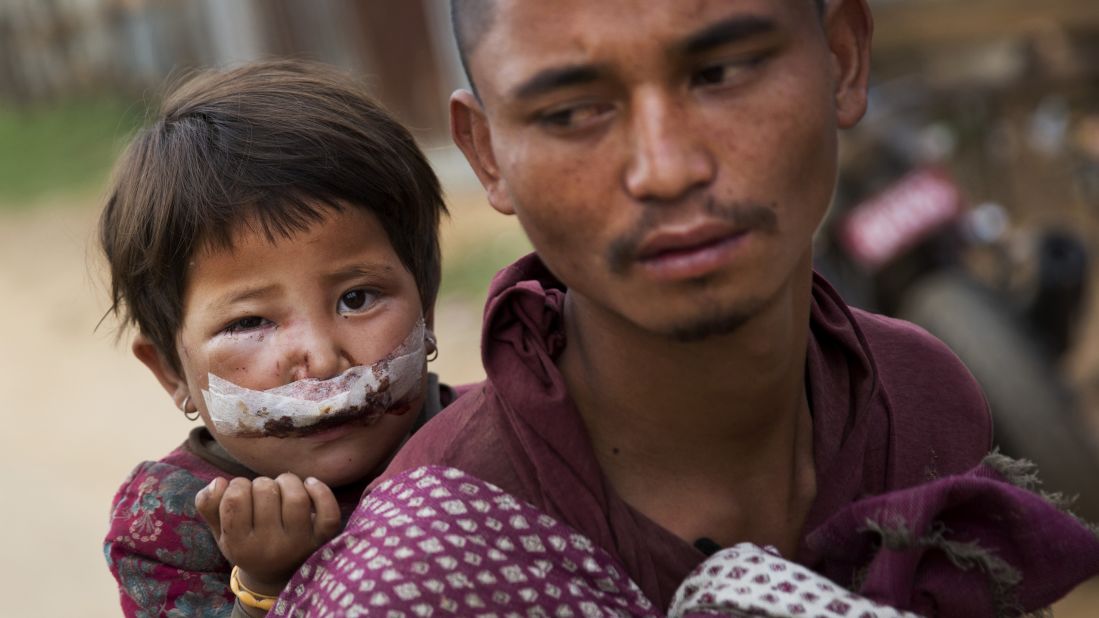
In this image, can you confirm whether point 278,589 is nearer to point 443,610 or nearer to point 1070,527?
point 443,610

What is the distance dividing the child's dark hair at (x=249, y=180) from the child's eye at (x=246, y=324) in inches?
5.4

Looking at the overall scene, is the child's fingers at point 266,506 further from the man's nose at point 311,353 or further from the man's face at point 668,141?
the man's face at point 668,141

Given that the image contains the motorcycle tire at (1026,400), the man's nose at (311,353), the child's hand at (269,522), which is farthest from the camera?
the motorcycle tire at (1026,400)

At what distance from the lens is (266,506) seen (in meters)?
2.36

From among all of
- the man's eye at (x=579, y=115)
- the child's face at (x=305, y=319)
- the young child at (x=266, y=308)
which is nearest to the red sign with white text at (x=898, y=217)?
the young child at (x=266, y=308)

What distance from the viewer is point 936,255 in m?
5.63

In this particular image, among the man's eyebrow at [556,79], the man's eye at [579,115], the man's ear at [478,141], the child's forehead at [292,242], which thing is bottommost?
the child's forehead at [292,242]

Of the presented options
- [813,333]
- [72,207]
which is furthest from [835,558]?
[72,207]

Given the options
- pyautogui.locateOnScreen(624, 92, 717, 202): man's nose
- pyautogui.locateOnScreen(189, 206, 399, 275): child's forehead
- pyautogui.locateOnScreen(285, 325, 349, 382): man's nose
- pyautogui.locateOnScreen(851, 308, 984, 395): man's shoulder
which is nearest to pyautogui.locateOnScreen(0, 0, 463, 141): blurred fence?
pyautogui.locateOnScreen(189, 206, 399, 275): child's forehead

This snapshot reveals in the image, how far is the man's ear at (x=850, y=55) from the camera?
2248 mm

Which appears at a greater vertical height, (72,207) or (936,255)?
(936,255)

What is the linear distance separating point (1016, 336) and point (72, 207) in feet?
36.4

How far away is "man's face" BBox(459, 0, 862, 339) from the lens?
1.98 m

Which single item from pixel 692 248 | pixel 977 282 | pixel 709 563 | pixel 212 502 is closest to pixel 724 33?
pixel 692 248
